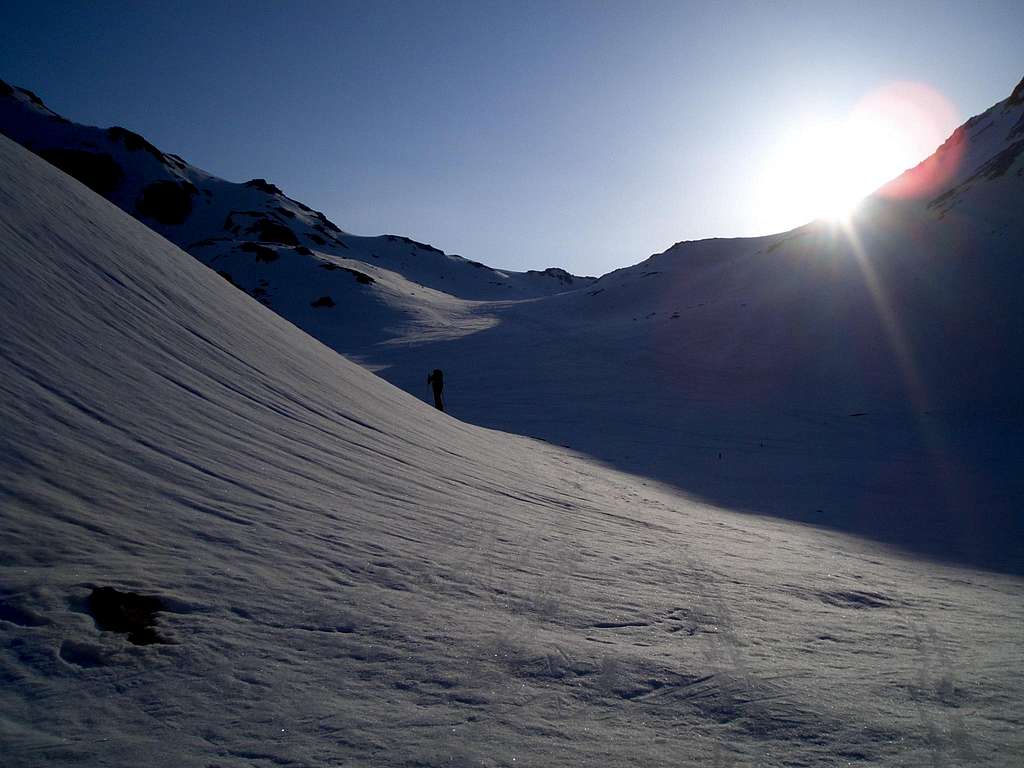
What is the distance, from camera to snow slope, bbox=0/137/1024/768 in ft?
8.04

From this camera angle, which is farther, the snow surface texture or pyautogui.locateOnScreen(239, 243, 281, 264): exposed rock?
pyautogui.locateOnScreen(239, 243, 281, 264): exposed rock

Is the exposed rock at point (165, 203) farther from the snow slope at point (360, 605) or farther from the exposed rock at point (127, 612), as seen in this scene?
the exposed rock at point (127, 612)

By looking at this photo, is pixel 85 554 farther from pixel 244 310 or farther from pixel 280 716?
pixel 244 310

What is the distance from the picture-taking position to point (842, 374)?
20234mm

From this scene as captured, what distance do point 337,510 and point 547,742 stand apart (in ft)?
9.16

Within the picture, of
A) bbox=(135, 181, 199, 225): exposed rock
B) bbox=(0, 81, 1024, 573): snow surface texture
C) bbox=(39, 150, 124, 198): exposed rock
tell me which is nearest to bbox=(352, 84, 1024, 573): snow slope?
bbox=(0, 81, 1024, 573): snow surface texture

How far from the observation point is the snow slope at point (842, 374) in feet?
35.2

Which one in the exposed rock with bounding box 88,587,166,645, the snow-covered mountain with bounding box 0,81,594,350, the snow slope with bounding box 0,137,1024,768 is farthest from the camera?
the snow-covered mountain with bounding box 0,81,594,350

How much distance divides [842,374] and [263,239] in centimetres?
6350

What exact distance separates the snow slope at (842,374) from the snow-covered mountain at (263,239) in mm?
16707

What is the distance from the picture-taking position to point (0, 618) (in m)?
2.50

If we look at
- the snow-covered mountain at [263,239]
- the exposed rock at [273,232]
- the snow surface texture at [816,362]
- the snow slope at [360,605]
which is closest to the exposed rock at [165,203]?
the snow-covered mountain at [263,239]

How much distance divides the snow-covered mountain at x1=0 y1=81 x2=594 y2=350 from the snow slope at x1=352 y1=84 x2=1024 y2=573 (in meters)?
16.7

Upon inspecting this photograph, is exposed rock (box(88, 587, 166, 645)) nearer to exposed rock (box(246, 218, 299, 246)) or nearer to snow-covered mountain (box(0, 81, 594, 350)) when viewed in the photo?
snow-covered mountain (box(0, 81, 594, 350))
